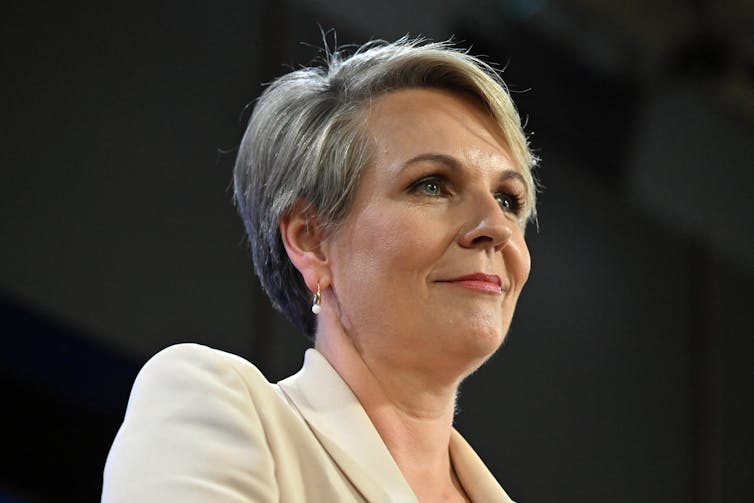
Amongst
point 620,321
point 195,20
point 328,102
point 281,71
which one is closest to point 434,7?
point 281,71

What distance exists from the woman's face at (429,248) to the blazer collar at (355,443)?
7cm

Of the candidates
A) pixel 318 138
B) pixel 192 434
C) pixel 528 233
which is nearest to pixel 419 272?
pixel 318 138

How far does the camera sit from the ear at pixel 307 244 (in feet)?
5.46

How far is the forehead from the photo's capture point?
1.63 m

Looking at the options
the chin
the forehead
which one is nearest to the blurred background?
the forehead

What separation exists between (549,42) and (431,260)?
314 centimetres

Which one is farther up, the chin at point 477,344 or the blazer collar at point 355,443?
the chin at point 477,344

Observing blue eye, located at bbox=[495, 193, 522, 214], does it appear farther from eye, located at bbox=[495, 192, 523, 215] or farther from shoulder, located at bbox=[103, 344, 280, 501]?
shoulder, located at bbox=[103, 344, 280, 501]

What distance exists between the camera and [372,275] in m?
1.58

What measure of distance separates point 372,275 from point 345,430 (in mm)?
211

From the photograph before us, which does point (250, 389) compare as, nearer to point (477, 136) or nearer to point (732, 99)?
point (477, 136)

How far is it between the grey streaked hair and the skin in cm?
3

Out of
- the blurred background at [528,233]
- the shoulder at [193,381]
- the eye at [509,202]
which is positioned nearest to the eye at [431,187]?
the eye at [509,202]

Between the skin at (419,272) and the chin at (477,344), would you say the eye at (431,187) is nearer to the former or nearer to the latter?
the skin at (419,272)
